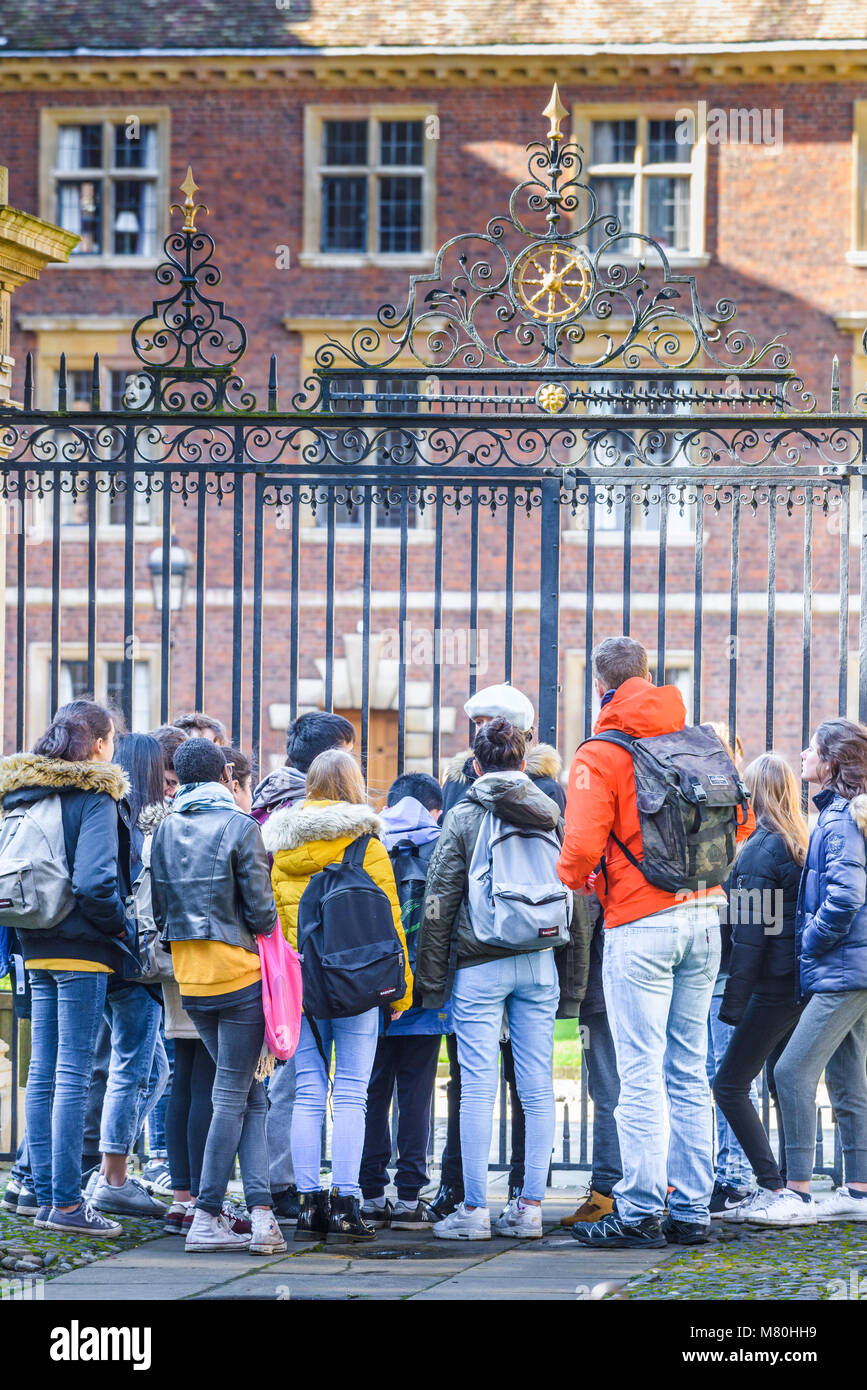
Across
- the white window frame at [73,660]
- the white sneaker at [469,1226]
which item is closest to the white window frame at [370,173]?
the white window frame at [73,660]

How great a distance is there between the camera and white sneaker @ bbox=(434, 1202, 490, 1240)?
233 inches

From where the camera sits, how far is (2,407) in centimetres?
735

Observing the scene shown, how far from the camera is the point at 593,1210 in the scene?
20.3 ft

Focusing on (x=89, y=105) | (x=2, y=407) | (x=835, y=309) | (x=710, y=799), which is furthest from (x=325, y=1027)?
(x=89, y=105)

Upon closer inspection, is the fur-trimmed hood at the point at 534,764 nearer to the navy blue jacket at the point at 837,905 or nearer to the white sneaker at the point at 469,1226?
the navy blue jacket at the point at 837,905

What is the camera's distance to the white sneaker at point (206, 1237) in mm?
5754

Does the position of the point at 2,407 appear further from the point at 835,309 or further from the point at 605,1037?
the point at 835,309

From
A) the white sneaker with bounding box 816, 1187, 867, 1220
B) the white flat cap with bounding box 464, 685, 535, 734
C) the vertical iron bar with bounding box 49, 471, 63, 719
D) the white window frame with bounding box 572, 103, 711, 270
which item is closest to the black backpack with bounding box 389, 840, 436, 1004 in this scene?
the white flat cap with bounding box 464, 685, 535, 734

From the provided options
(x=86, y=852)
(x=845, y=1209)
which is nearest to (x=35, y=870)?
(x=86, y=852)

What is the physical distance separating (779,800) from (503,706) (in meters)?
1.04

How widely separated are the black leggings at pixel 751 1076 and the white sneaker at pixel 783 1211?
0.22 ft

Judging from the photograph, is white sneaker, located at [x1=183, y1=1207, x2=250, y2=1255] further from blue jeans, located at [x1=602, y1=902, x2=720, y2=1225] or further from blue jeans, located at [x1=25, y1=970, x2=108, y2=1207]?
blue jeans, located at [x1=602, y1=902, x2=720, y2=1225]

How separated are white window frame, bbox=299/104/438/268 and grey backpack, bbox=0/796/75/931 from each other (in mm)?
14779
